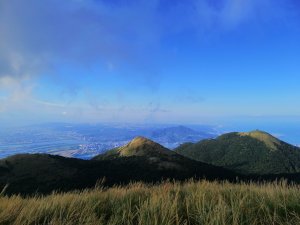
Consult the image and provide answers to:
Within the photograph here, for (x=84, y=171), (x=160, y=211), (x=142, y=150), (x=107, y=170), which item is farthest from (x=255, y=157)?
(x=160, y=211)

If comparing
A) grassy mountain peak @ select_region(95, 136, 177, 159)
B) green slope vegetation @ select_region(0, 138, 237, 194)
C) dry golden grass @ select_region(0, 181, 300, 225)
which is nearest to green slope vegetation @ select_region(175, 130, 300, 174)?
grassy mountain peak @ select_region(95, 136, 177, 159)

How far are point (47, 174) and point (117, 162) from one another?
79.3 feet

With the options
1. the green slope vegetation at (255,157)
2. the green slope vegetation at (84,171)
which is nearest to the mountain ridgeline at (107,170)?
the green slope vegetation at (84,171)

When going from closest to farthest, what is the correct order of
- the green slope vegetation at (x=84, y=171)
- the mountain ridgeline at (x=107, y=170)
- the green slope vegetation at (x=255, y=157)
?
1. the mountain ridgeline at (x=107, y=170)
2. the green slope vegetation at (x=84, y=171)
3. the green slope vegetation at (x=255, y=157)

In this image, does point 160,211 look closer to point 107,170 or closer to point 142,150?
point 107,170

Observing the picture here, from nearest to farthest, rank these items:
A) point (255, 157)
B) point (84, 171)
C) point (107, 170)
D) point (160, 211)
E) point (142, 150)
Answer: point (160, 211), point (84, 171), point (107, 170), point (142, 150), point (255, 157)

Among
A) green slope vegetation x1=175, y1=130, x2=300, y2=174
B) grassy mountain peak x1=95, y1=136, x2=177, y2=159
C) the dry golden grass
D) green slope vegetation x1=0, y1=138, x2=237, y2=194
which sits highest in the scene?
the dry golden grass

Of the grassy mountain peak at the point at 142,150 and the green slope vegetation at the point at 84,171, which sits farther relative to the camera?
the grassy mountain peak at the point at 142,150

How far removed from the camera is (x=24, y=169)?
77.0 metres

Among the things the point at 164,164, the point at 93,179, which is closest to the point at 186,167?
the point at 164,164

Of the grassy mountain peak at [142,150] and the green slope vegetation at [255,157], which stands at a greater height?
the grassy mountain peak at [142,150]

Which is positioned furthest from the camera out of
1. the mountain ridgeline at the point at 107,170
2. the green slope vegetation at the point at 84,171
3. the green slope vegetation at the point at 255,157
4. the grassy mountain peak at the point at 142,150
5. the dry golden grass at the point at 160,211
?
the green slope vegetation at the point at 255,157

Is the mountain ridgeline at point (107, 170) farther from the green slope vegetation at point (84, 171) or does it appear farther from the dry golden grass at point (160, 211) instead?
the dry golden grass at point (160, 211)

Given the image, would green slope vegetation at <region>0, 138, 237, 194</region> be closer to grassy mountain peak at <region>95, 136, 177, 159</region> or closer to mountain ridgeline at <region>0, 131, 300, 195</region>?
mountain ridgeline at <region>0, 131, 300, 195</region>
